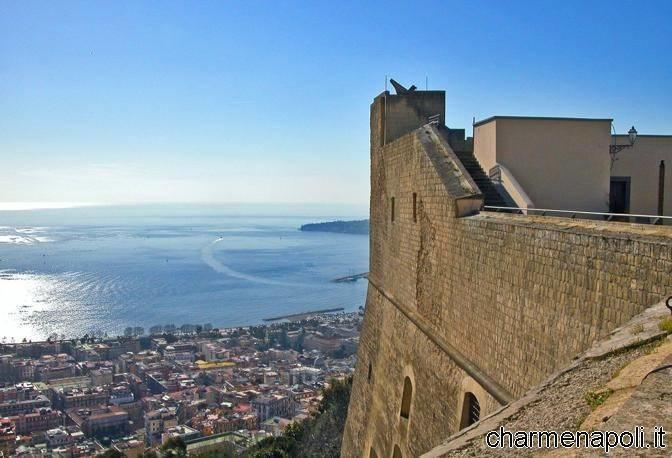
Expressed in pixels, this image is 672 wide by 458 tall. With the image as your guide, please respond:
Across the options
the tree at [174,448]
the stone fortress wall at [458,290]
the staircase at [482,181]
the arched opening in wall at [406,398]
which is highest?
the staircase at [482,181]

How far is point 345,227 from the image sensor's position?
17675 cm

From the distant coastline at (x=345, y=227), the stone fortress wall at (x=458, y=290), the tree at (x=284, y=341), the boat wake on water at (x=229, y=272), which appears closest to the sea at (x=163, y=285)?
the boat wake on water at (x=229, y=272)

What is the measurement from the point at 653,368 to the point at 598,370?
42 centimetres

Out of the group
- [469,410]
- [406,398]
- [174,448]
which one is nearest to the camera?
[469,410]

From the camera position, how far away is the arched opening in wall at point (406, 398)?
8.98 m

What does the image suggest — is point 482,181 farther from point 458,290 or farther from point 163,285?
point 163,285

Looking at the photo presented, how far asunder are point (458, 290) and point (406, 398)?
2976 mm

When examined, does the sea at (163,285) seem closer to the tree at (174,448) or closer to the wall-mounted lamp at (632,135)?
the tree at (174,448)

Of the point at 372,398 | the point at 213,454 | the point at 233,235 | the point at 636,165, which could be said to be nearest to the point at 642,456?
the point at 636,165

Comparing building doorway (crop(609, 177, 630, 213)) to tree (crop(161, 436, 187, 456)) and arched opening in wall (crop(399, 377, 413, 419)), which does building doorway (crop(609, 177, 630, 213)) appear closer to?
arched opening in wall (crop(399, 377, 413, 419))

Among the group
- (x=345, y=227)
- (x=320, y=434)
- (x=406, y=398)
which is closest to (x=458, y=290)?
(x=406, y=398)

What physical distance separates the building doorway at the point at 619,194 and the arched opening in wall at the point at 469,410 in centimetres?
482

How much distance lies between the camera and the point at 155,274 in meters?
96.6

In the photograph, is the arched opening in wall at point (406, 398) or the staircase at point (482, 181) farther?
the arched opening in wall at point (406, 398)
